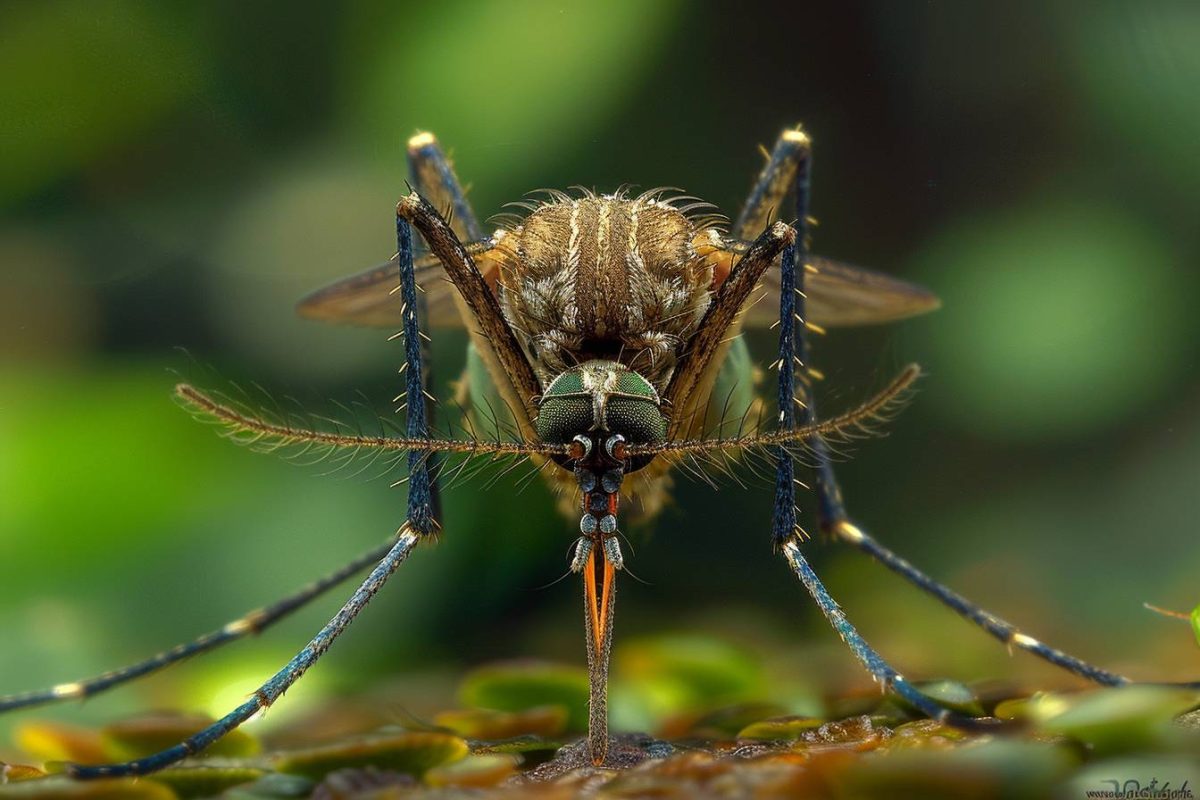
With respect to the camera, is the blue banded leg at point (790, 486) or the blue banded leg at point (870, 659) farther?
the blue banded leg at point (790, 486)

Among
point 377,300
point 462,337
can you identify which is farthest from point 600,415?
point 462,337

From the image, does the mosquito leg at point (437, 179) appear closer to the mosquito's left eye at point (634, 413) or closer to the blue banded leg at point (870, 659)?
the mosquito's left eye at point (634, 413)

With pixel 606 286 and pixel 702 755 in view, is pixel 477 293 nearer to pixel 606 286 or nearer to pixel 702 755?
pixel 606 286

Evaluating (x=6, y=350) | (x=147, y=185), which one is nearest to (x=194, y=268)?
(x=147, y=185)

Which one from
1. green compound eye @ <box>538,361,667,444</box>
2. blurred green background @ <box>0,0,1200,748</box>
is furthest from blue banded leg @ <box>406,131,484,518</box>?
green compound eye @ <box>538,361,667,444</box>

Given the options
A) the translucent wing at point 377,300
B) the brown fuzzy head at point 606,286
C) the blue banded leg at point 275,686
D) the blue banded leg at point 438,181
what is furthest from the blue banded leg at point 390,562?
the blue banded leg at point 438,181

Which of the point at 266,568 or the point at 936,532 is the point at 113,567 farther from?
the point at 936,532

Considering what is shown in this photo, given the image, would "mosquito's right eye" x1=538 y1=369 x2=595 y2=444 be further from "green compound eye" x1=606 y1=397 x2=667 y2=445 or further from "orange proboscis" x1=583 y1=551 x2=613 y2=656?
"orange proboscis" x1=583 y1=551 x2=613 y2=656

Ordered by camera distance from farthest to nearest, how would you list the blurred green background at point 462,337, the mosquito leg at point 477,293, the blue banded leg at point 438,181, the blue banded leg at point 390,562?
the blurred green background at point 462,337
the blue banded leg at point 438,181
the mosquito leg at point 477,293
the blue banded leg at point 390,562
